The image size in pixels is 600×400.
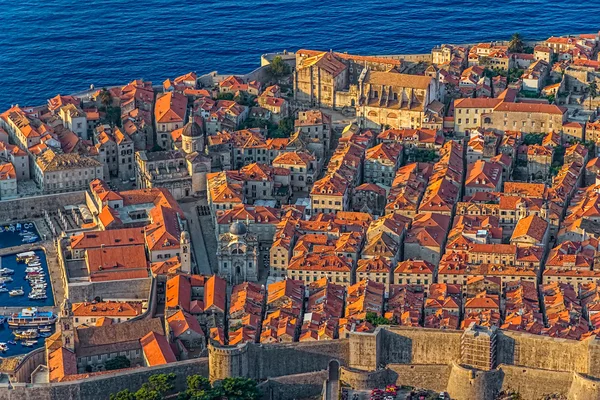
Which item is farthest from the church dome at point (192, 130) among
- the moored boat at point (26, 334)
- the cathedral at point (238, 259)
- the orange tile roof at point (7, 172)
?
the moored boat at point (26, 334)

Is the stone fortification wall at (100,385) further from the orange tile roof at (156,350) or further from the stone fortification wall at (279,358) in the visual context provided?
the stone fortification wall at (279,358)

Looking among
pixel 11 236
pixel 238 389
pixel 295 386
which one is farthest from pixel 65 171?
pixel 295 386

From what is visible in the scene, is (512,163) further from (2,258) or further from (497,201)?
(2,258)

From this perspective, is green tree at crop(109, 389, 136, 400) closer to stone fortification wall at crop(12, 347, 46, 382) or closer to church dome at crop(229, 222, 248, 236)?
stone fortification wall at crop(12, 347, 46, 382)

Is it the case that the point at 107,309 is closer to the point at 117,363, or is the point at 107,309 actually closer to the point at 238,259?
the point at 117,363

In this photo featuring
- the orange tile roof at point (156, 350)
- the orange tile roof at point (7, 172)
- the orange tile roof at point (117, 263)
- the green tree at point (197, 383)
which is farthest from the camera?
the orange tile roof at point (7, 172)

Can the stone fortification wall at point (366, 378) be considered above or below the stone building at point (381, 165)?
below

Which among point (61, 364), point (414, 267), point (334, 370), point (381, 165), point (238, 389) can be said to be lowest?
point (238, 389)
